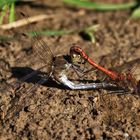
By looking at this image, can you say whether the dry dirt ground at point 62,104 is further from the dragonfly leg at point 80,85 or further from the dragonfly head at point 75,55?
the dragonfly head at point 75,55

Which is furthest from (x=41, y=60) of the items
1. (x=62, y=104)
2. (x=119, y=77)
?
(x=119, y=77)

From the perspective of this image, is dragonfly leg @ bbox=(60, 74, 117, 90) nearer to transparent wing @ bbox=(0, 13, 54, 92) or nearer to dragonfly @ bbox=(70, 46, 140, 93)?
dragonfly @ bbox=(70, 46, 140, 93)

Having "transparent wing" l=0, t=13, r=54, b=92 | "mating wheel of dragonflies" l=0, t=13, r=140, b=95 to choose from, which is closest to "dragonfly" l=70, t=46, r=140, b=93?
"mating wheel of dragonflies" l=0, t=13, r=140, b=95

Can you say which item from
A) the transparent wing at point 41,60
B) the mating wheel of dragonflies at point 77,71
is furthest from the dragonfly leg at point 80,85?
the transparent wing at point 41,60

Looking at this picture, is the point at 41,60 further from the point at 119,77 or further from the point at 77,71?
the point at 119,77

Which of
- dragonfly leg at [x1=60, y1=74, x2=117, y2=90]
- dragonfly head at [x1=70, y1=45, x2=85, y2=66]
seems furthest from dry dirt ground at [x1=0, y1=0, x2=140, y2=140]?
dragonfly head at [x1=70, y1=45, x2=85, y2=66]

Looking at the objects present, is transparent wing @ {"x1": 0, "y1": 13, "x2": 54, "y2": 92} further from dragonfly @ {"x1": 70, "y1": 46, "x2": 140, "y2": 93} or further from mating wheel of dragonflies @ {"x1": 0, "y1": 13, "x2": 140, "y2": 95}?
dragonfly @ {"x1": 70, "y1": 46, "x2": 140, "y2": 93}

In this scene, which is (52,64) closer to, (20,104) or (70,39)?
(20,104)

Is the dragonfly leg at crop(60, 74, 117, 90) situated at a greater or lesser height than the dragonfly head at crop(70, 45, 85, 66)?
lesser

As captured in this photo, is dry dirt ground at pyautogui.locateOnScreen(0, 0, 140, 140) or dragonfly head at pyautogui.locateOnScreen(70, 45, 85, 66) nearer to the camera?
dry dirt ground at pyautogui.locateOnScreen(0, 0, 140, 140)
